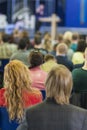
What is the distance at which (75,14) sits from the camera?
57.4 feet

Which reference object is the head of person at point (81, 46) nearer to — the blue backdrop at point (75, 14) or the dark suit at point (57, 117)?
the dark suit at point (57, 117)

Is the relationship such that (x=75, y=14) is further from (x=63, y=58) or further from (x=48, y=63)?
(x=48, y=63)

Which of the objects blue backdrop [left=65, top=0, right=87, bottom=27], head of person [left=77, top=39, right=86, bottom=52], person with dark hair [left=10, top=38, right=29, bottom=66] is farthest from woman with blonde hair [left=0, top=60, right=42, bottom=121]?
blue backdrop [left=65, top=0, right=87, bottom=27]

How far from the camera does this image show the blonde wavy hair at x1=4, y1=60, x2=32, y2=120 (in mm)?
3687

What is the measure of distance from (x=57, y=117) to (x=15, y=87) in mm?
1022

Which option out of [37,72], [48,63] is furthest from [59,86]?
[48,63]

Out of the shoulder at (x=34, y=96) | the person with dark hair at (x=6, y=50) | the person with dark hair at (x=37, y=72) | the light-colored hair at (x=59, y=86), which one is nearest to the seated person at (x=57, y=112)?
the light-colored hair at (x=59, y=86)

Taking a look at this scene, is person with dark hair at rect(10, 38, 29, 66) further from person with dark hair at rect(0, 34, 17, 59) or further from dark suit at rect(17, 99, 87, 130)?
dark suit at rect(17, 99, 87, 130)

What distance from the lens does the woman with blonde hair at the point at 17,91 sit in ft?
12.1

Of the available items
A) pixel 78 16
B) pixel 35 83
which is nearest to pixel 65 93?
pixel 35 83

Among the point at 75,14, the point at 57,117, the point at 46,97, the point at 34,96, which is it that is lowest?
the point at 75,14

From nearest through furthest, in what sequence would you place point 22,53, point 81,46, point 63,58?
point 63,58
point 22,53
point 81,46

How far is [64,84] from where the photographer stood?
112 inches

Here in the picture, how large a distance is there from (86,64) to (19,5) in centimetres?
1345
